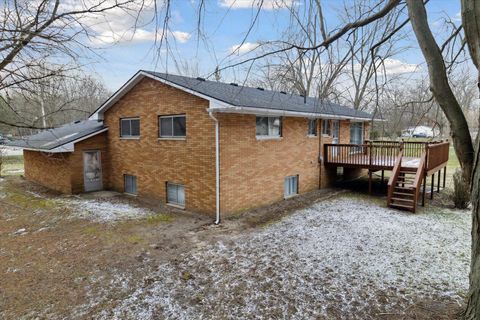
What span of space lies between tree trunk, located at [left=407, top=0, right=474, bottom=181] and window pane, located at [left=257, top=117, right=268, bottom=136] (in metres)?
7.27

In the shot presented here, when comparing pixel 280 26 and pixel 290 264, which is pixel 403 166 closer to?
pixel 290 264

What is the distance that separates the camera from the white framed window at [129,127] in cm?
1162

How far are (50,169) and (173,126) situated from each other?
775cm

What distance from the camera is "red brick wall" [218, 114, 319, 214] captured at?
28.9ft

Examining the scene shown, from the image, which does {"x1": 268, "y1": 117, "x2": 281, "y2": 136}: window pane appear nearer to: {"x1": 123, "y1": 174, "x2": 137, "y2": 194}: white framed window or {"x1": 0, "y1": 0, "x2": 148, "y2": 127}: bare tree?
{"x1": 123, "y1": 174, "x2": 137, "y2": 194}: white framed window

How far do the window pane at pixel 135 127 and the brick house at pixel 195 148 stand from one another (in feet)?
0.14

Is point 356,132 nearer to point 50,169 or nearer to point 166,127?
point 166,127

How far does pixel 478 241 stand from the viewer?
8.43 feet

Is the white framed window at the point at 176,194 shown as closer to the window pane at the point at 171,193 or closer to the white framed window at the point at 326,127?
the window pane at the point at 171,193

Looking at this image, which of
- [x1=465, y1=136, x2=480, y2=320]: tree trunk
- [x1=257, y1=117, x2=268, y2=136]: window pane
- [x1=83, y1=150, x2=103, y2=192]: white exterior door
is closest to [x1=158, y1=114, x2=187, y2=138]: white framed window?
[x1=257, y1=117, x2=268, y2=136]: window pane

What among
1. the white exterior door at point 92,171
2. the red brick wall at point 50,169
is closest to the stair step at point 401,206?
the white exterior door at point 92,171

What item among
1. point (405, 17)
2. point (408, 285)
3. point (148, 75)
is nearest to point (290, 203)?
point (408, 285)

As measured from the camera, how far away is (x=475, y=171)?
8.26 feet

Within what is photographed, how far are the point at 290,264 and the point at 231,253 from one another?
53.6 inches
